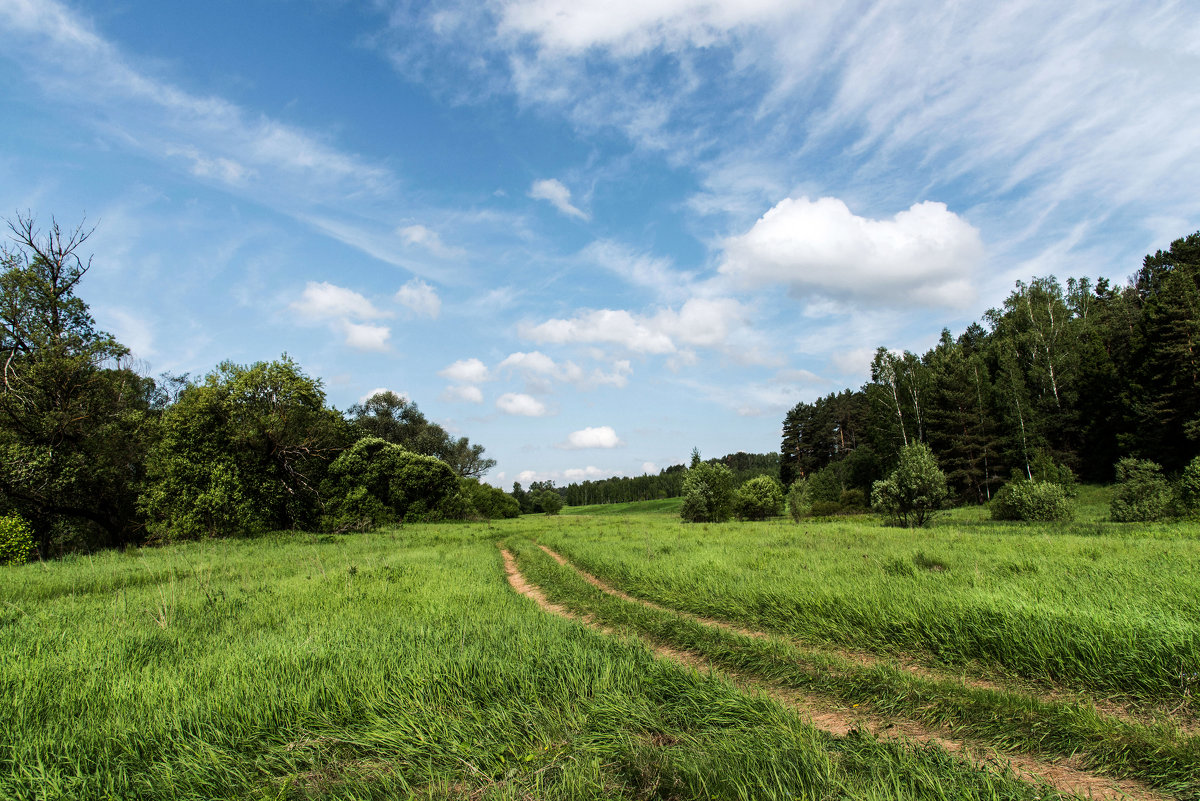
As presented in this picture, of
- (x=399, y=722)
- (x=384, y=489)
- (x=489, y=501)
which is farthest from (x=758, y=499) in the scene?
(x=399, y=722)

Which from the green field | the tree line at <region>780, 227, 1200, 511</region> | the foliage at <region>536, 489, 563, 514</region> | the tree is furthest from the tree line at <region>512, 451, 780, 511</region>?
the green field

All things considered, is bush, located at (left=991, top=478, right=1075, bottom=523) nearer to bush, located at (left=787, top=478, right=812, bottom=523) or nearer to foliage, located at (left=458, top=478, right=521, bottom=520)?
bush, located at (left=787, top=478, right=812, bottom=523)

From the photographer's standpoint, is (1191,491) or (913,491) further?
(913,491)

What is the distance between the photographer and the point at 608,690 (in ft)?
14.3

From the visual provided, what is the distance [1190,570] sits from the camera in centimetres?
785

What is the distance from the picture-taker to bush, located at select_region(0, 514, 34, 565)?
15.4 metres

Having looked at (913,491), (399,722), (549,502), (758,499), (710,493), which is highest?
(399,722)

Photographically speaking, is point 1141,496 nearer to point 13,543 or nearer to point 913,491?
point 913,491

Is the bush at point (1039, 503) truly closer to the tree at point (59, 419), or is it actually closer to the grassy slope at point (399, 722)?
the grassy slope at point (399, 722)

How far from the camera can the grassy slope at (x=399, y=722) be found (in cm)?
304

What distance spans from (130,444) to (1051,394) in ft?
237

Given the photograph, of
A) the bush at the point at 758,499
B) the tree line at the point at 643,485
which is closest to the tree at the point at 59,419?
the bush at the point at 758,499

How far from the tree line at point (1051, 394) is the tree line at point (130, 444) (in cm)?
4514

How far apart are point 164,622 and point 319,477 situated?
103 feet
